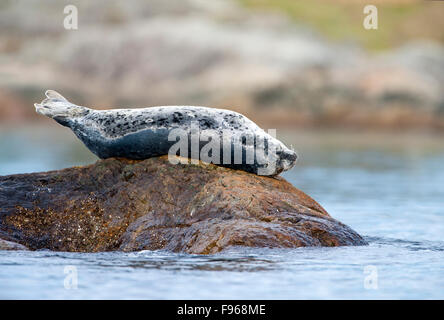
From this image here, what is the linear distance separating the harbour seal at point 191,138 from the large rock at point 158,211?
0.47ft

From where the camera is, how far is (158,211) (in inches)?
381

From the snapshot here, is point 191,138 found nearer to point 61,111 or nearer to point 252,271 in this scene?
point 61,111

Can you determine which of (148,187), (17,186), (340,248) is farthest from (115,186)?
(340,248)

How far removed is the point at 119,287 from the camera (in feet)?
24.5

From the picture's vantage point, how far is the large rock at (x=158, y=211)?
912 cm

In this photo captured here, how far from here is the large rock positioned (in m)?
9.12

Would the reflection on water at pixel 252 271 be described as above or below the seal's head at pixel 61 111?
below

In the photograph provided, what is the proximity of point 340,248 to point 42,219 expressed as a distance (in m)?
3.40

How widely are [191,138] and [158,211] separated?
3.19 feet

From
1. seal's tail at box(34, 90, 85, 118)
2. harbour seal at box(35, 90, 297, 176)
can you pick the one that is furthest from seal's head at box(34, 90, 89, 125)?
harbour seal at box(35, 90, 297, 176)

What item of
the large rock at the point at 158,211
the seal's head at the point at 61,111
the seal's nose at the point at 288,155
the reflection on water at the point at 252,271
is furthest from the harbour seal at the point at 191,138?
the reflection on water at the point at 252,271

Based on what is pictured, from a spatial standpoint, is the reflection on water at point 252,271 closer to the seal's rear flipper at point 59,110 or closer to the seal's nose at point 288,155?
the seal's nose at point 288,155

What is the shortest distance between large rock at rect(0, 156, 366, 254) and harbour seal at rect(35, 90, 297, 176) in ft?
0.47
